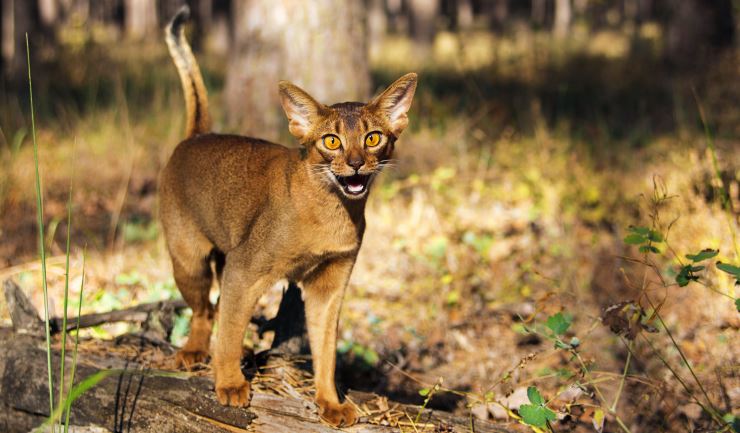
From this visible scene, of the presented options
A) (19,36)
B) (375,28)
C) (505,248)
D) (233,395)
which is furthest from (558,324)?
(375,28)

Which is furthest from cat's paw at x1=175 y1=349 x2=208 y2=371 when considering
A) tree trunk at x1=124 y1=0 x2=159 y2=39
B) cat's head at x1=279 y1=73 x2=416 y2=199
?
tree trunk at x1=124 y1=0 x2=159 y2=39

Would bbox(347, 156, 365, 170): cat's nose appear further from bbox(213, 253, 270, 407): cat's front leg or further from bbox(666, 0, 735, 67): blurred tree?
bbox(666, 0, 735, 67): blurred tree

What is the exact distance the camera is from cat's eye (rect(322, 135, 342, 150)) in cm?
296

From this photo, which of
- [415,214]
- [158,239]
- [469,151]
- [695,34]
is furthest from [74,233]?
[695,34]

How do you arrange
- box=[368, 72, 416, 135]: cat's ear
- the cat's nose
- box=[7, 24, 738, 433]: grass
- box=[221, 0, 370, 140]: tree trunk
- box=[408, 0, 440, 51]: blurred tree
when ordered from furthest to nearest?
box=[408, 0, 440, 51]: blurred tree, box=[221, 0, 370, 140]: tree trunk, box=[7, 24, 738, 433]: grass, box=[368, 72, 416, 135]: cat's ear, the cat's nose

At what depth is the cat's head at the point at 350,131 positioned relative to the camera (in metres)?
2.90

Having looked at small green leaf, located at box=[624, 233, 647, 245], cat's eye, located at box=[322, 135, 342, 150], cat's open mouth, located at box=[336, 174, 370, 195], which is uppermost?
cat's eye, located at box=[322, 135, 342, 150]

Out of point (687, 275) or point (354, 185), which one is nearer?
point (687, 275)

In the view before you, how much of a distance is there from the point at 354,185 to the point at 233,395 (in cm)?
94

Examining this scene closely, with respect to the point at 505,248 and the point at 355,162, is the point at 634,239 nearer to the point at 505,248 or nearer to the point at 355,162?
the point at 355,162

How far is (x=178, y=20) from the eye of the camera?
402 centimetres

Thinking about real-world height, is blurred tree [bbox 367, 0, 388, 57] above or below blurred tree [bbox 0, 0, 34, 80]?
below

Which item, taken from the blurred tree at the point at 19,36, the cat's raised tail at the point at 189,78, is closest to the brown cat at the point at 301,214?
the cat's raised tail at the point at 189,78

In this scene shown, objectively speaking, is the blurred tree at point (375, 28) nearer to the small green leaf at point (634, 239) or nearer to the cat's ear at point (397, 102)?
the cat's ear at point (397, 102)
